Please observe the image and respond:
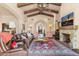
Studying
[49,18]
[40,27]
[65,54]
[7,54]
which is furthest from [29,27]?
[65,54]

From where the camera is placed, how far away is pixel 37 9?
3.32m

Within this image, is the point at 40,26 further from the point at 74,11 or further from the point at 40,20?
the point at 74,11

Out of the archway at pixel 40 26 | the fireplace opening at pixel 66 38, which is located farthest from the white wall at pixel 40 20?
the fireplace opening at pixel 66 38

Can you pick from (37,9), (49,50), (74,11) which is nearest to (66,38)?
(49,50)

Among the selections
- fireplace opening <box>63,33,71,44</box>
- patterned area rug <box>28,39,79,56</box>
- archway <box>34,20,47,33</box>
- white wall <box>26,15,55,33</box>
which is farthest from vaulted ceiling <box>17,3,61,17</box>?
patterned area rug <box>28,39,79,56</box>

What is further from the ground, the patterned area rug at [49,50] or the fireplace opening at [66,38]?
the fireplace opening at [66,38]

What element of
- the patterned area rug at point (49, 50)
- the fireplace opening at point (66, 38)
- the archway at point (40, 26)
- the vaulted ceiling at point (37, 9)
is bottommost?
the patterned area rug at point (49, 50)

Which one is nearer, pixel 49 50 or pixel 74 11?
pixel 74 11

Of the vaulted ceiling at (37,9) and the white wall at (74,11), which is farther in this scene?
the vaulted ceiling at (37,9)

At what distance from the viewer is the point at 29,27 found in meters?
3.33

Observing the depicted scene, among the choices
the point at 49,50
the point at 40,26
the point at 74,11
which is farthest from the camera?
the point at 40,26

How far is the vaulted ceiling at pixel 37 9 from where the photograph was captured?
329 cm

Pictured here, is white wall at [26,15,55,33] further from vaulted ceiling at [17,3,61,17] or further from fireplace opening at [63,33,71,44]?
fireplace opening at [63,33,71,44]

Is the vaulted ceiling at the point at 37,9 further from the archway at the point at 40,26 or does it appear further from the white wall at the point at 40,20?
the archway at the point at 40,26
